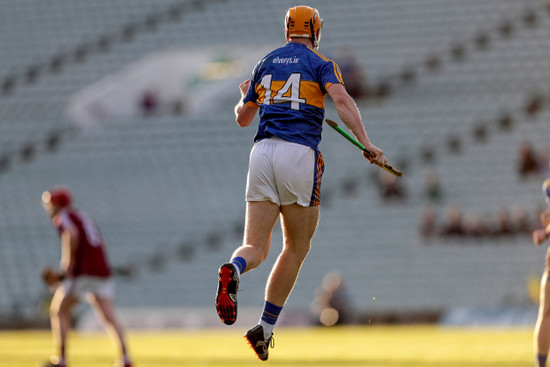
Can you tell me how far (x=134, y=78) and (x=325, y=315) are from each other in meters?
13.2

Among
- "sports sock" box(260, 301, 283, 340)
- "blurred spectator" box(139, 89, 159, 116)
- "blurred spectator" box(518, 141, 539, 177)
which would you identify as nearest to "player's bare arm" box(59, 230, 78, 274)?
"sports sock" box(260, 301, 283, 340)

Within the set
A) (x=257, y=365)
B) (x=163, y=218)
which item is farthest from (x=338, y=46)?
(x=257, y=365)

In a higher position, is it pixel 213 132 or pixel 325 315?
pixel 213 132

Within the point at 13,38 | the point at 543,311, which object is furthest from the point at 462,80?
the point at 543,311

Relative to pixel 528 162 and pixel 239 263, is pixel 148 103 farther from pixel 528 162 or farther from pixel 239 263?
pixel 239 263

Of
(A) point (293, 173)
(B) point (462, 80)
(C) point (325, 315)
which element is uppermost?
(A) point (293, 173)

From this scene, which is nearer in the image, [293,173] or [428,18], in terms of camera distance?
[293,173]

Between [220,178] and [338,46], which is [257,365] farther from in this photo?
[338,46]

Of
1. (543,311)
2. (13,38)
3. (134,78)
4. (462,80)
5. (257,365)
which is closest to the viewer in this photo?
(543,311)

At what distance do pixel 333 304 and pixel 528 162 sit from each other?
20.0 feet

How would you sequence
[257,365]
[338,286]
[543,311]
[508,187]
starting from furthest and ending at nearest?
1. [508,187]
2. [338,286]
3. [257,365]
4. [543,311]

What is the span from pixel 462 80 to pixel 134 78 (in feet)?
Result: 35.2

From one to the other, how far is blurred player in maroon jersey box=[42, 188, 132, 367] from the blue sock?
512 centimetres

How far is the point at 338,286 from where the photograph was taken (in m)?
23.7
